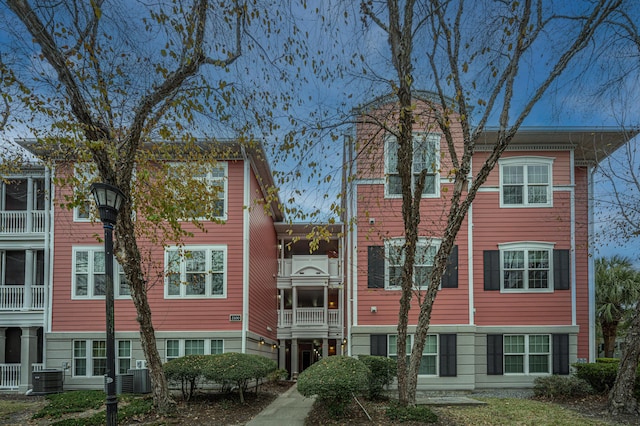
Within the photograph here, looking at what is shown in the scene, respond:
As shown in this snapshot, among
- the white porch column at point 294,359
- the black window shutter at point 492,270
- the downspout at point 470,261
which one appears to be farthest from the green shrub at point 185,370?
the white porch column at point 294,359

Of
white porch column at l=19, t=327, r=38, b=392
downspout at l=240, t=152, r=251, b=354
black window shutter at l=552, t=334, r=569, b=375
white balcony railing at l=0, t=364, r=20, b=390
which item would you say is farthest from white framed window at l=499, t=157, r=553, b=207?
white balcony railing at l=0, t=364, r=20, b=390

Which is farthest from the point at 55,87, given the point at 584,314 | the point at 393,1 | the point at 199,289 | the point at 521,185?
the point at 584,314

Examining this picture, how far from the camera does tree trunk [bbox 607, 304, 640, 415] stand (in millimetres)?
10695

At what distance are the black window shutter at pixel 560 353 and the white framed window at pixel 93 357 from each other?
13.4 meters

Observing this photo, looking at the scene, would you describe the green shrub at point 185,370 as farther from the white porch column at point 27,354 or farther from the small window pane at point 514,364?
the small window pane at point 514,364

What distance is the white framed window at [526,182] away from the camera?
16.1 metres

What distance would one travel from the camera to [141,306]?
10.0 m

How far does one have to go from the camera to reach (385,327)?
15.4 metres

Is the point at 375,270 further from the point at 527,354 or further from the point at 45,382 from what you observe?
the point at 45,382

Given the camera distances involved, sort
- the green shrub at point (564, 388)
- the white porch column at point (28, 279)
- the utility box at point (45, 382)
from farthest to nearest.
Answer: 1. the white porch column at point (28, 279)
2. the utility box at point (45, 382)
3. the green shrub at point (564, 388)

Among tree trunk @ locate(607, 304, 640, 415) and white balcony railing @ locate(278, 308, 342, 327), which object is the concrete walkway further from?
white balcony railing @ locate(278, 308, 342, 327)

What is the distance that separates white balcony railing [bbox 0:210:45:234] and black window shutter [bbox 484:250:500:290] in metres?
14.8

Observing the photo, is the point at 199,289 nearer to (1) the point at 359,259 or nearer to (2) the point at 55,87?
(1) the point at 359,259

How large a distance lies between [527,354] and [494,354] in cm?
106
